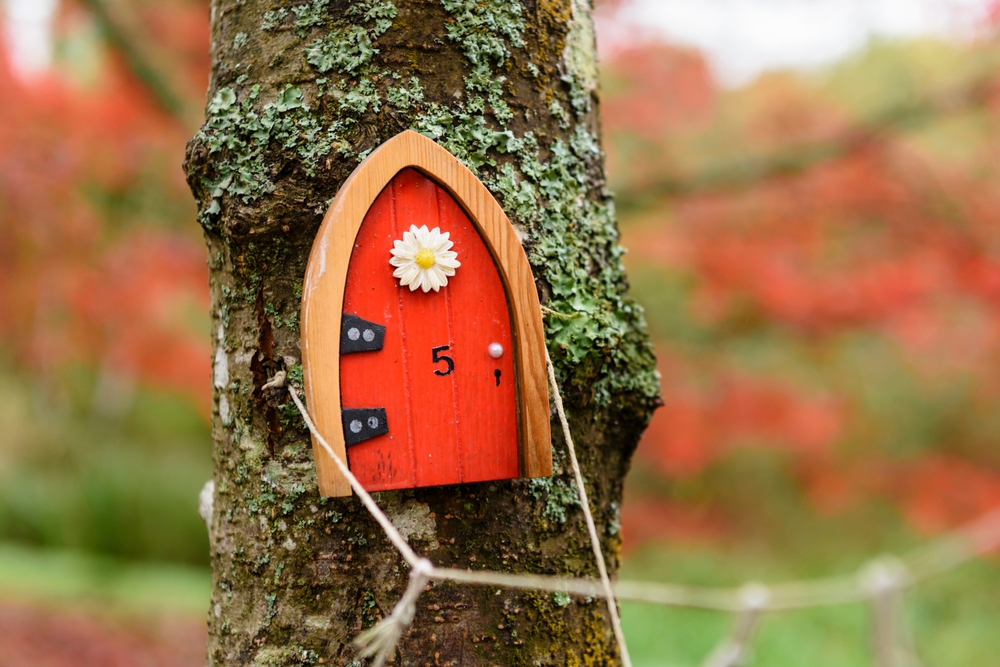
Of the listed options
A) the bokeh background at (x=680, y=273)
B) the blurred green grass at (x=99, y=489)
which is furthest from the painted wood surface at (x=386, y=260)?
the blurred green grass at (x=99, y=489)

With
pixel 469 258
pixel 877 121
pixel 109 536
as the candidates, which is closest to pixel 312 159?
pixel 469 258

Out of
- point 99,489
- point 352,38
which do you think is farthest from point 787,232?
point 99,489

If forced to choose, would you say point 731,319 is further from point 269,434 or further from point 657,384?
point 269,434

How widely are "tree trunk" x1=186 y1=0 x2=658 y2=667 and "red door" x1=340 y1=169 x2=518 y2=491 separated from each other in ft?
0.23

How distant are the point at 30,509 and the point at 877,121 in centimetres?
735

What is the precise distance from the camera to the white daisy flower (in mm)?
1007

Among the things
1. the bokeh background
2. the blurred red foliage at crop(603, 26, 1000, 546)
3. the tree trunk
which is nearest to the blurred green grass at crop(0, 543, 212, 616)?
the bokeh background

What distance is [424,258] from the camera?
1.01 m

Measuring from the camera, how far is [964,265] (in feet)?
14.3

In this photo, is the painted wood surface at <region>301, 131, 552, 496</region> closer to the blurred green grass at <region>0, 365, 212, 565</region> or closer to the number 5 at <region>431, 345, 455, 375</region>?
the number 5 at <region>431, 345, 455, 375</region>

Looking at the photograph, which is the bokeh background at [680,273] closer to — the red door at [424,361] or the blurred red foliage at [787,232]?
the blurred red foliage at [787,232]

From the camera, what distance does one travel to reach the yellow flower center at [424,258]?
1.01m

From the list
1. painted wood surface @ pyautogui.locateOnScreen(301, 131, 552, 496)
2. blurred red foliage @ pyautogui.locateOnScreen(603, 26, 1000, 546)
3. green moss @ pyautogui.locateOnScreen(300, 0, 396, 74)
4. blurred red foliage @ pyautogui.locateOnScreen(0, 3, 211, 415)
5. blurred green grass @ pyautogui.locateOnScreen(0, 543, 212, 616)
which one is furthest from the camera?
blurred green grass @ pyautogui.locateOnScreen(0, 543, 212, 616)

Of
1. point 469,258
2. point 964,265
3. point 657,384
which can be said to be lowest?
point 657,384
